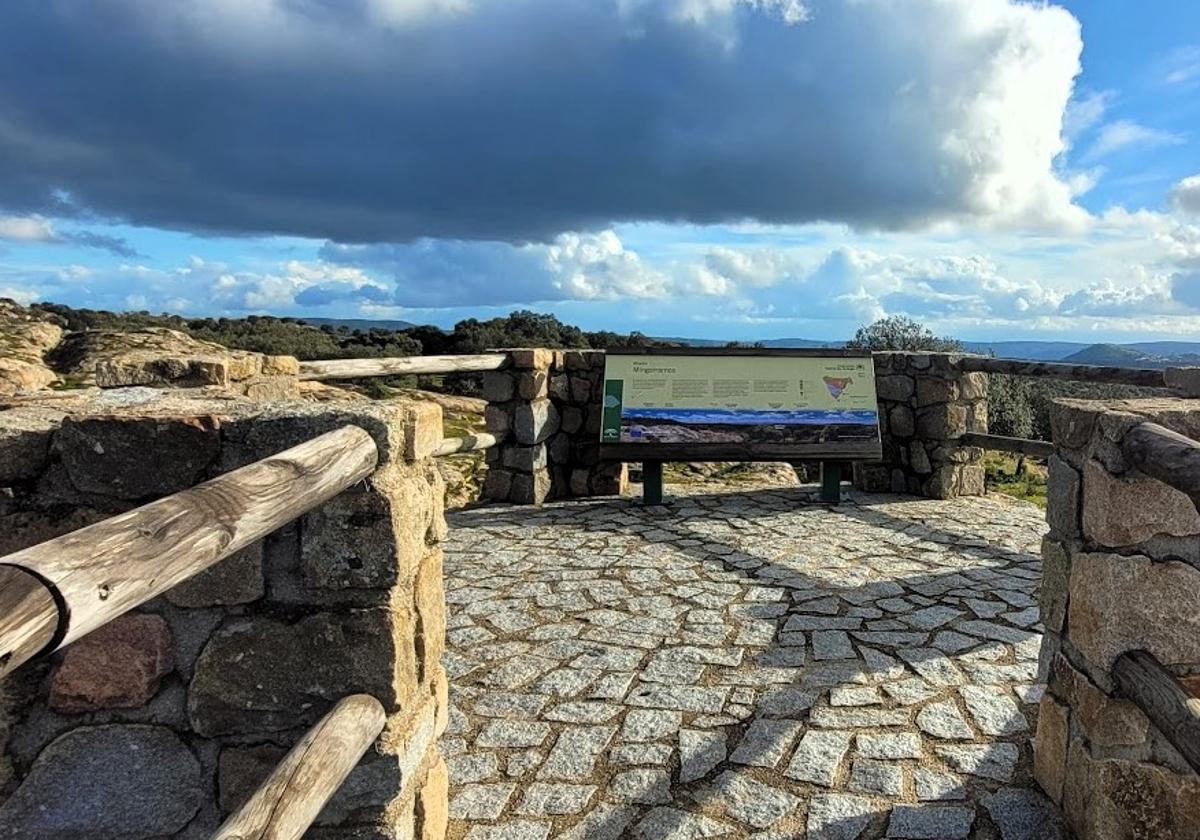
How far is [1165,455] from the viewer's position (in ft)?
6.98

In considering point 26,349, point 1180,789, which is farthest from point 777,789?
point 26,349

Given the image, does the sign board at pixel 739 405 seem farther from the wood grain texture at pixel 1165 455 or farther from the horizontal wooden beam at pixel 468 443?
the wood grain texture at pixel 1165 455

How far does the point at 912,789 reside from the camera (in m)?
2.96

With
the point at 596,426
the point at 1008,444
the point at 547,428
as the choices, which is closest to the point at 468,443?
the point at 547,428

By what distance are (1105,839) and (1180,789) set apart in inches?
10.4

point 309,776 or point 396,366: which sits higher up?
point 396,366

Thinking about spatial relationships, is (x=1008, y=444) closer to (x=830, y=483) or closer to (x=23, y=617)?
(x=830, y=483)

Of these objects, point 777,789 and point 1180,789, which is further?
point 777,789

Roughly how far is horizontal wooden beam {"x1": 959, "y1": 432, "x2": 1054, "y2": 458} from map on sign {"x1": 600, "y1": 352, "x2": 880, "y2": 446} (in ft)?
3.36

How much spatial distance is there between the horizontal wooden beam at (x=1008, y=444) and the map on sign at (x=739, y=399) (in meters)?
1.02

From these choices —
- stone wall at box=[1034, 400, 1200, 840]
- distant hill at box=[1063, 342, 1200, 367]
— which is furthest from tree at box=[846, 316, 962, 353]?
stone wall at box=[1034, 400, 1200, 840]

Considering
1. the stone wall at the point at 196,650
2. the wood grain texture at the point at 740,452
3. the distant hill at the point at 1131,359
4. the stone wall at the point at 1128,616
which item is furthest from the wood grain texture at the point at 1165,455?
the wood grain texture at the point at 740,452

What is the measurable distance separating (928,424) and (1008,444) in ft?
2.36

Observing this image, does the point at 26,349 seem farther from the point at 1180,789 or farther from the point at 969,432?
the point at 1180,789
